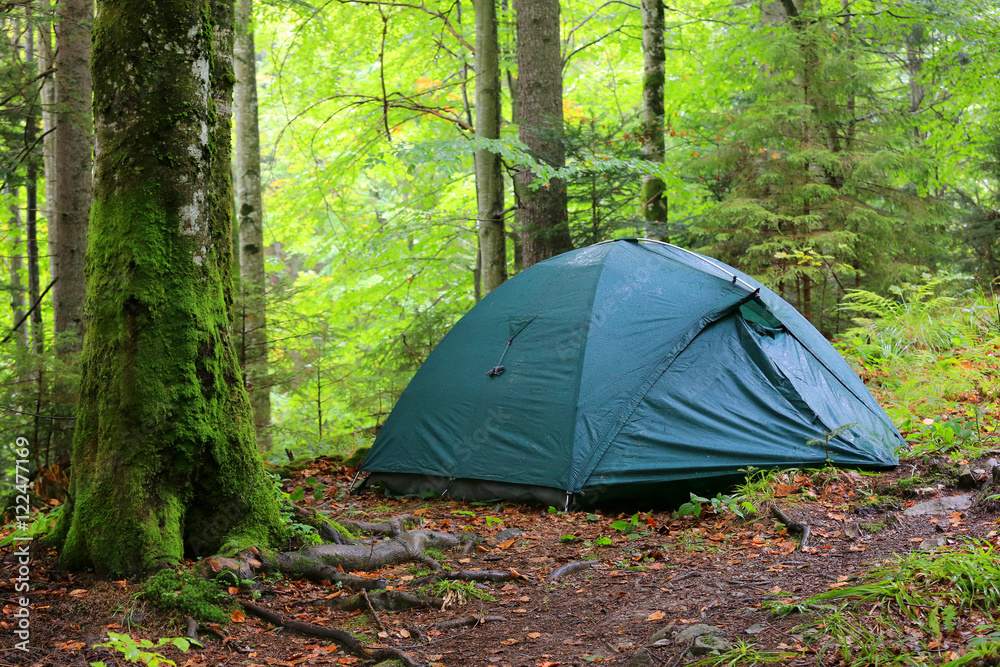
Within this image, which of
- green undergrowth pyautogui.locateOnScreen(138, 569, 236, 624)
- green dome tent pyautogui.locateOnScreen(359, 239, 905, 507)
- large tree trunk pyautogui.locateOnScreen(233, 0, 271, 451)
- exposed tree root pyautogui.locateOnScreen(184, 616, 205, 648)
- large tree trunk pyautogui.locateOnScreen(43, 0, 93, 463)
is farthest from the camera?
large tree trunk pyautogui.locateOnScreen(233, 0, 271, 451)

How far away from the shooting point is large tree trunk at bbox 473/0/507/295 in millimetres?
7691

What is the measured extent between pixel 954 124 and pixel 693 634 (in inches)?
504

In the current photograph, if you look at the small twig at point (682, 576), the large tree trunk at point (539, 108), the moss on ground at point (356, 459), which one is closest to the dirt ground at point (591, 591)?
the small twig at point (682, 576)

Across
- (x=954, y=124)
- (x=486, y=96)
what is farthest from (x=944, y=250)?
(x=486, y=96)

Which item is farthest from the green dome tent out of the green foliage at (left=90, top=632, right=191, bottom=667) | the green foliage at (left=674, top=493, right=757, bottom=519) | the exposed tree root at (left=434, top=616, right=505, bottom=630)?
the green foliage at (left=90, top=632, right=191, bottom=667)

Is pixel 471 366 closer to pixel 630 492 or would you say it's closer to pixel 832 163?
pixel 630 492

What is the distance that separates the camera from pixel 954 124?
12.0m

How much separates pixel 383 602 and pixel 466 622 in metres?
0.44

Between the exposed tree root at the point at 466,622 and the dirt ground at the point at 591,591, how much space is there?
0.01m

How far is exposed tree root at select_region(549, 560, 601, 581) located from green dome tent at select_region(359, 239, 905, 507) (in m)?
0.94

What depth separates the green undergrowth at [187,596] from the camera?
293 cm

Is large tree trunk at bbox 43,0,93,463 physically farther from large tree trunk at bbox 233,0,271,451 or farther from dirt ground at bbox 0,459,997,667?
dirt ground at bbox 0,459,997,667

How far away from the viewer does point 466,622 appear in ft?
10.5

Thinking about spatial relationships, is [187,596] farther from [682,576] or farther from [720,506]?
[720,506]
